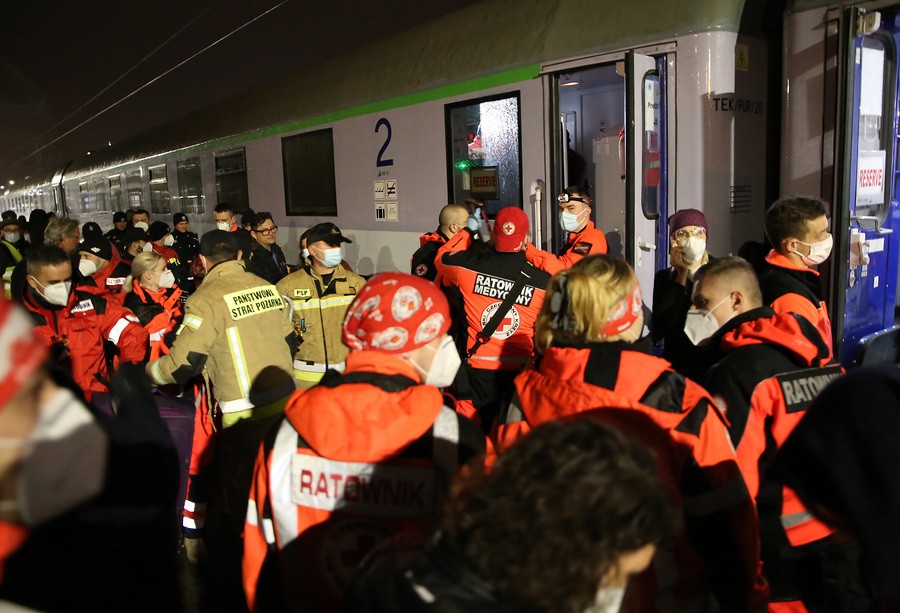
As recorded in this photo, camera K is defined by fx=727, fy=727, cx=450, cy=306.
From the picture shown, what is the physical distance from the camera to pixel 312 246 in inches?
169

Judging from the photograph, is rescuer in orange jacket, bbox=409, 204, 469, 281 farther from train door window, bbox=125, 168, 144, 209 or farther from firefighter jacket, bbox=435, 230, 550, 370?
train door window, bbox=125, 168, 144, 209

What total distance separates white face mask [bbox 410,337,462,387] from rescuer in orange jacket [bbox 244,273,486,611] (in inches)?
4.5

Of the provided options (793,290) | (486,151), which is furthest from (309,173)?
(793,290)

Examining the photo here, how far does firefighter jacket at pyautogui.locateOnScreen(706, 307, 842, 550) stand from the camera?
6.82ft

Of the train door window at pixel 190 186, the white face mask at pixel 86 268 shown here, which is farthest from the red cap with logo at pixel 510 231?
the train door window at pixel 190 186

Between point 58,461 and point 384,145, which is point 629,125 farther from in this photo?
point 58,461

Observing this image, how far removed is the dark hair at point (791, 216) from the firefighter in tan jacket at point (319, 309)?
7.52 feet

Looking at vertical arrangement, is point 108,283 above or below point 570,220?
below

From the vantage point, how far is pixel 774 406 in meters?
2.19

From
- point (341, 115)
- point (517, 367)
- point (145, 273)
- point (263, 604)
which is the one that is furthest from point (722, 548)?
point (341, 115)

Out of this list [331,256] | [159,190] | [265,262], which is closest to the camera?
[331,256]

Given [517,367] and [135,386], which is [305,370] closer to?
[517,367]

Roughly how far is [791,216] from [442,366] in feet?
7.20

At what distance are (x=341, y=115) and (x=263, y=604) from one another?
279 inches
